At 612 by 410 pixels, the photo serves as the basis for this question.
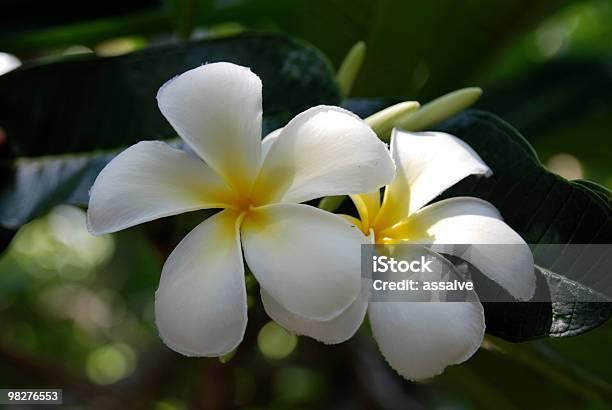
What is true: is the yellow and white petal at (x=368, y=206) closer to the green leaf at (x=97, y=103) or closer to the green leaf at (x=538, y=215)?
the green leaf at (x=538, y=215)

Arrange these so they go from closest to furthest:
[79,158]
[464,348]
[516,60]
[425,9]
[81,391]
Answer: [464,348] < [79,158] < [425,9] < [81,391] < [516,60]

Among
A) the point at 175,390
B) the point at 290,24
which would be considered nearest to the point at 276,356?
the point at 175,390

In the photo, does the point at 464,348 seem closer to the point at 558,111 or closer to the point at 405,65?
the point at 405,65

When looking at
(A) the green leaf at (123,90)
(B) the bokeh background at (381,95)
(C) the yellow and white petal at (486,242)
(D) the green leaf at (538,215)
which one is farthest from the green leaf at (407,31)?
(C) the yellow and white petal at (486,242)

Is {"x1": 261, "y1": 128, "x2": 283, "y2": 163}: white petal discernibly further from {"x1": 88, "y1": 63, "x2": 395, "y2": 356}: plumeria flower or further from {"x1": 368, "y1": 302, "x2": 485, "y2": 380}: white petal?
{"x1": 368, "y1": 302, "x2": 485, "y2": 380}: white petal

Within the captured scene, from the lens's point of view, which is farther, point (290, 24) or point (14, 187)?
point (290, 24)

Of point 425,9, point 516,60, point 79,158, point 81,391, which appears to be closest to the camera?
point 79,158
